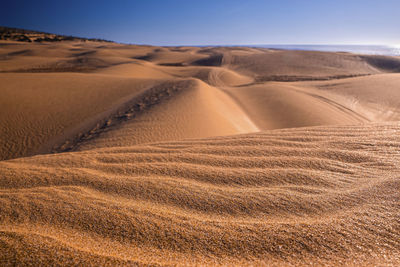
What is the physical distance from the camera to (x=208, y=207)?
157 centimetres

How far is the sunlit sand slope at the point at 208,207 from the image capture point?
115 centimetres

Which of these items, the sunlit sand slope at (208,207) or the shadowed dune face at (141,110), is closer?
the sunlit sand slope at (208,207)

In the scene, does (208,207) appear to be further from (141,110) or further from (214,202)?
(141,110)

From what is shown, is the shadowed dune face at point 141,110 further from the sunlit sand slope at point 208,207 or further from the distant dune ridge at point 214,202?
the sunlit sand slope at point 208,207

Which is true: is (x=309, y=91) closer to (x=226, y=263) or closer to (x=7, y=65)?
(x=226, y=263)

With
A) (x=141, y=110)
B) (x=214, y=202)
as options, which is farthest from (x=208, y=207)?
(x=141, y=110)

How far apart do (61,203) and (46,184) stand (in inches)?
18.0

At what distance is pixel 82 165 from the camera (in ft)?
7.31

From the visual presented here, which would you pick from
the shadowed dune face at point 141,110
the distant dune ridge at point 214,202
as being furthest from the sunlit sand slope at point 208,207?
the shadowed dune face at point 141,110

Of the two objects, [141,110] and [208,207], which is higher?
[141,110]

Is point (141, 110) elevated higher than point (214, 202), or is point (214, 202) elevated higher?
point (141, 110)

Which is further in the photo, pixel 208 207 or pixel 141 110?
pixel 141 110

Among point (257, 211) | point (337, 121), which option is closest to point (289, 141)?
point (257, 211)

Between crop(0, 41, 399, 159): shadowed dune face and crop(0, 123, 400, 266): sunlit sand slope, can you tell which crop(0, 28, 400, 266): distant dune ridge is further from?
crop(0, 41, 399, 159): shadowed dune face
